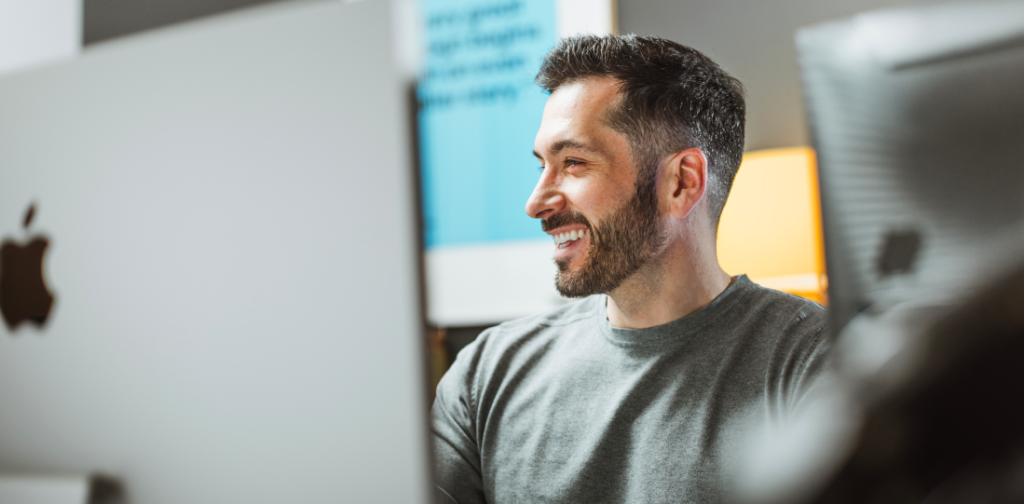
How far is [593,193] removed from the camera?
4.01ft

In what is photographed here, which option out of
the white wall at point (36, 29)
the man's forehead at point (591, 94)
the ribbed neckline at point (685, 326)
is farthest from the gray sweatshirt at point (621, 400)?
the white wall at point (36, 29)

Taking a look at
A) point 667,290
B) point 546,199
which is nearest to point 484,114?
point 546,199

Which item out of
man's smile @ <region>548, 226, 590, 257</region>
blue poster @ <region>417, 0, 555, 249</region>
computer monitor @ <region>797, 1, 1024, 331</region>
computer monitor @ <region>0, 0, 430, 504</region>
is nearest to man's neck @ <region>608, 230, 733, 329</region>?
man's smile @ <region>548, 226, 590, 257</region>

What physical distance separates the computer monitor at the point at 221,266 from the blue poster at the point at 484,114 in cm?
151

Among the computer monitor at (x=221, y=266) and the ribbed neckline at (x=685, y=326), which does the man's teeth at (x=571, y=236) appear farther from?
the computer monitor at (x=221, y=266)

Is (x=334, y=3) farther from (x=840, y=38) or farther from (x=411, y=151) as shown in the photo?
(x=840, y=38)

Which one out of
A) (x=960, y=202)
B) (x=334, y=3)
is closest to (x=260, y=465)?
(x=334, y=3)

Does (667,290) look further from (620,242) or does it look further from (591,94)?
(591,94)

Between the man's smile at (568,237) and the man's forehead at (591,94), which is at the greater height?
the man's forehead at (591,94)

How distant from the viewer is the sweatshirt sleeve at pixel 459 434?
112 cm

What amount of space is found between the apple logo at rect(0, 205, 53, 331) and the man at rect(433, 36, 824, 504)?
71cm

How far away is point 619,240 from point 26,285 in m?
0.90

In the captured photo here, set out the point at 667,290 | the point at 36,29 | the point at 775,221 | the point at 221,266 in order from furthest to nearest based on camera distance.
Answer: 1. the point at 775,221
2. the point at 667,290
3. the point at 36,29
4. the point at 221,266

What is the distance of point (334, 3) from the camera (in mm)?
433
